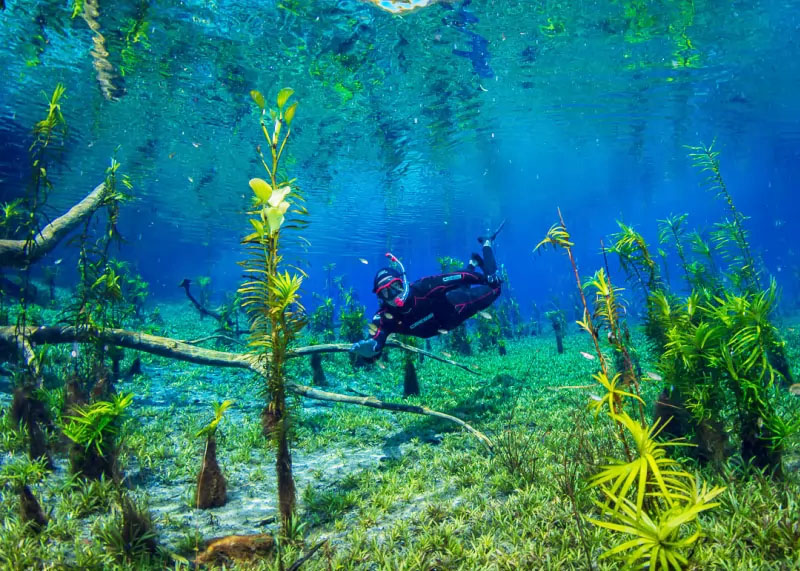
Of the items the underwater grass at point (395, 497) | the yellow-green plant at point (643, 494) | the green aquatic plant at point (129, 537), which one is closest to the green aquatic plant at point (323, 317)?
the underwater grass at point (395, 497)

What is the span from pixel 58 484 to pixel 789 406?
33.3ft

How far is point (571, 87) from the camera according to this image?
1753 centimetres

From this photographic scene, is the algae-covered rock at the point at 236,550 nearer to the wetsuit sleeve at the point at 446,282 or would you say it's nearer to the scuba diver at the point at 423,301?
the scuba diver at the point at 423,301

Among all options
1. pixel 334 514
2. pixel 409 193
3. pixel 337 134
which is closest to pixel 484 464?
pixel 334 514

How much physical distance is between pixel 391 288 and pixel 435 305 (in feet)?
3.68

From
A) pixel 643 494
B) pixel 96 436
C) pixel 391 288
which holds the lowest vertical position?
pixel 643 494

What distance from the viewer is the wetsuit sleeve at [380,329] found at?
20.8 ft

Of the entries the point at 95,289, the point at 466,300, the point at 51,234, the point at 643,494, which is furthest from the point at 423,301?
the point at 51,234

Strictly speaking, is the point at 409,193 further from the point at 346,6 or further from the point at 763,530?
the point at 763,530

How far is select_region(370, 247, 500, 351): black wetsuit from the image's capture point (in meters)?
6.73

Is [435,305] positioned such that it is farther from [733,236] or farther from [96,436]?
[733,236]

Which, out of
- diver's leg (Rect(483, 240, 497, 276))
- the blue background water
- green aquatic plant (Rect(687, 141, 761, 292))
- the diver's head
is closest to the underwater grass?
green aquatic plant (Rect(687, 141, 761, 292))

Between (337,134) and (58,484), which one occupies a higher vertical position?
(337,134)

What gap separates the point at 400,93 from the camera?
53.2 ft
